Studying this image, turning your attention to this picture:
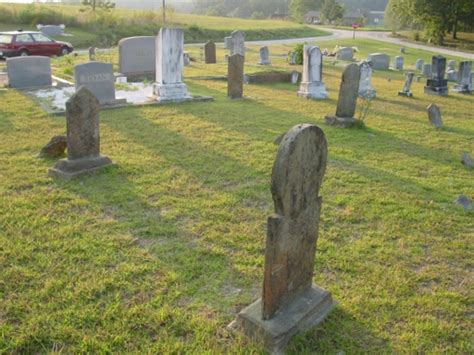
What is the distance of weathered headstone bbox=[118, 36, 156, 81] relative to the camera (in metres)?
15.8

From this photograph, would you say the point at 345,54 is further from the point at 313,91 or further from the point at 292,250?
the point at 292,250

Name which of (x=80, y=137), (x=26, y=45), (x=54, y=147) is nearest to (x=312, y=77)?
(x=54, y=147)

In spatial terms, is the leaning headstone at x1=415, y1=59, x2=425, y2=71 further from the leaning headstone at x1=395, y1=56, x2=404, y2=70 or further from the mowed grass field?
the mowed grass field

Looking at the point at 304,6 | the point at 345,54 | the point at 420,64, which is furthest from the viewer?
the point at 304,6

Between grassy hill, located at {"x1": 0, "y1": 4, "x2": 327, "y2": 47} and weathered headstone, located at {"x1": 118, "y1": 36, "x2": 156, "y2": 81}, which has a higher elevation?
grassy hill, located at {"x1": 0, "y1": 4, "x2": 327, "y2": 47}

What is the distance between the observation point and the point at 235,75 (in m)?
12.4

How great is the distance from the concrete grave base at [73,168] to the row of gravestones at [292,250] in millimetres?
3672

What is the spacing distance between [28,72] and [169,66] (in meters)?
4.34

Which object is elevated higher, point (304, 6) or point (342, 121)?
point (304, 6)

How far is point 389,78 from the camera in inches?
763

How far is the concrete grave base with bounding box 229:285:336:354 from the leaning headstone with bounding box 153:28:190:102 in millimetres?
9215

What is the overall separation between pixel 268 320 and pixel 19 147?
5.84 meters

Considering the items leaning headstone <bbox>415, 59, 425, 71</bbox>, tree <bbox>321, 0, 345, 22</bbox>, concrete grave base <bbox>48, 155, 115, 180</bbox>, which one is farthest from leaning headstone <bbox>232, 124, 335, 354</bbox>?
tree <bbox>321, 0, 345, 22</bbox>

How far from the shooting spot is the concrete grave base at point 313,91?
523 inches
